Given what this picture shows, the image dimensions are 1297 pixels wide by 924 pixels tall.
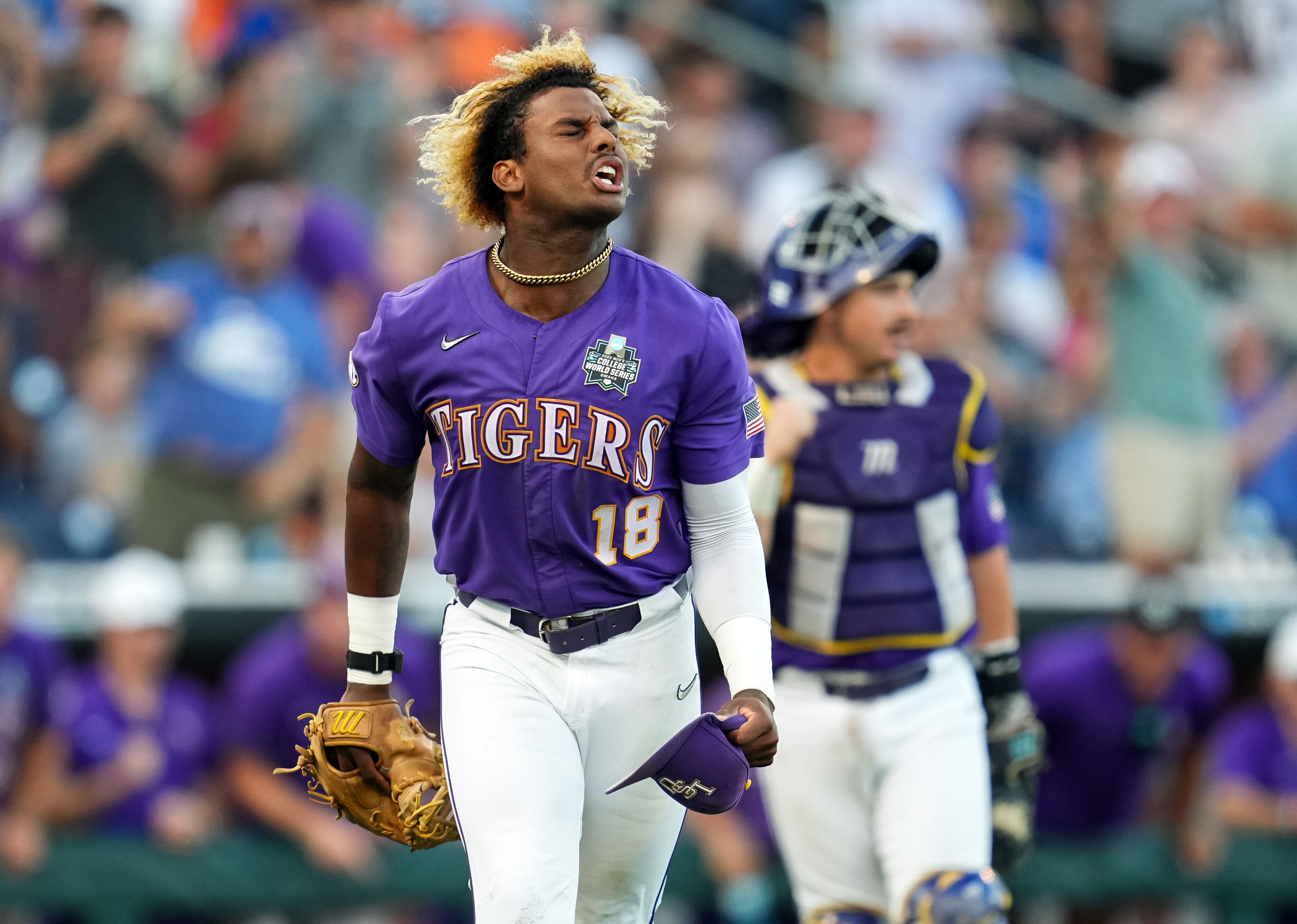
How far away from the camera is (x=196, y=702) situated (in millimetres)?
7090

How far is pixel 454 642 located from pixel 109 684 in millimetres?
3694

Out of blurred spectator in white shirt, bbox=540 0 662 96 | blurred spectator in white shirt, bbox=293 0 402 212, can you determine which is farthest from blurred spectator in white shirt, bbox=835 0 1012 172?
blurred spectator in white shirt, bbox=293 0 402 212

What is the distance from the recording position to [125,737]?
6.93m

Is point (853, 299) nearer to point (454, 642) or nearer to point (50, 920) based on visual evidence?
point (454, 642)

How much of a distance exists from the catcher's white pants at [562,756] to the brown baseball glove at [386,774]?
14 centimetres

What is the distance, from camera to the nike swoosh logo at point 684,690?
12.5ft

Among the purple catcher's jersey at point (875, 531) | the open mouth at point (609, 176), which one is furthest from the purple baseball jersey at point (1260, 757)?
the open mouth at point (609, 176)

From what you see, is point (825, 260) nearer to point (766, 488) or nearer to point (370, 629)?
point (766, 488)

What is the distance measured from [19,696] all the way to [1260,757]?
200 inches

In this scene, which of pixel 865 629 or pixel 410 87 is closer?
pixel 865 629

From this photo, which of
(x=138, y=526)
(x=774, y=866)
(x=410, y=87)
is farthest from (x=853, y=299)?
(x=410, y=87)

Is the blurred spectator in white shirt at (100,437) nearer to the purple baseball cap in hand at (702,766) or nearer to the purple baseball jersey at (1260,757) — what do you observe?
the purple baseball jersey at (1260,757)

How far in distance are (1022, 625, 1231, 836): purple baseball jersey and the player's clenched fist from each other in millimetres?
4037

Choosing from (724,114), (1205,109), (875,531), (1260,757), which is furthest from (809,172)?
(875,531)
